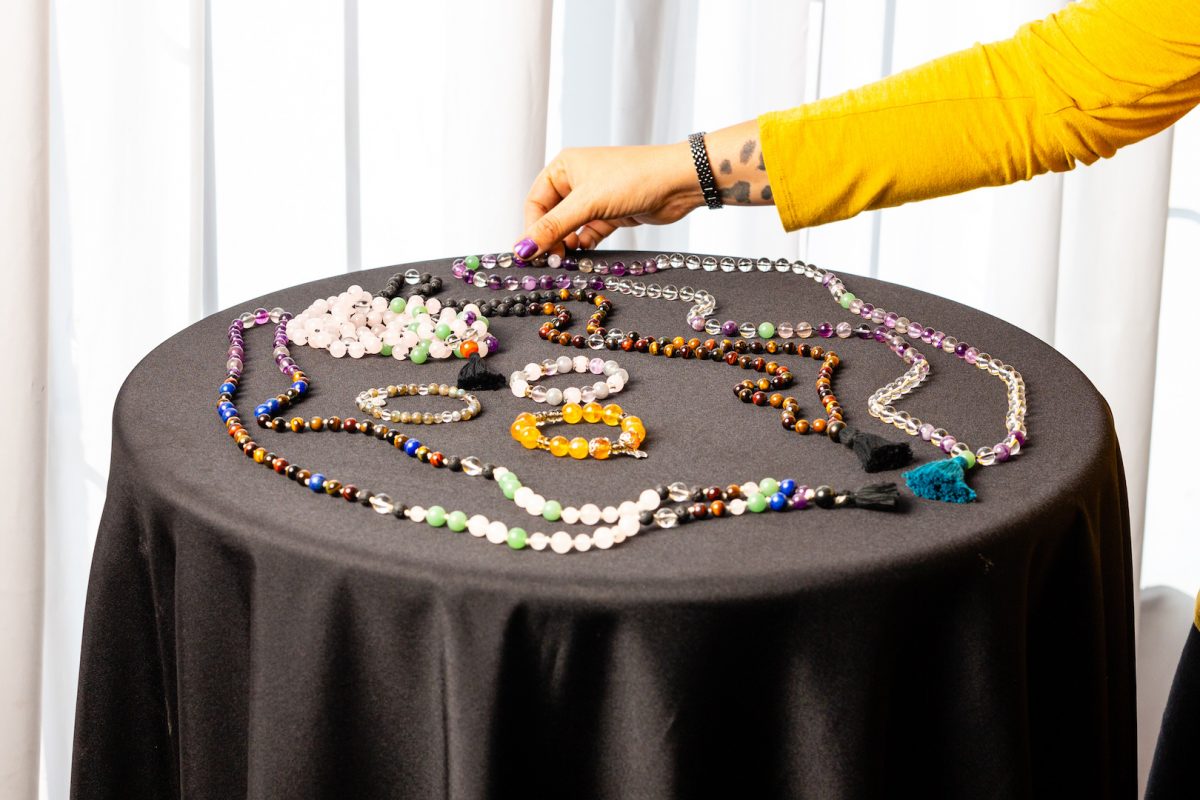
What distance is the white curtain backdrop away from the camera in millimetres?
1479

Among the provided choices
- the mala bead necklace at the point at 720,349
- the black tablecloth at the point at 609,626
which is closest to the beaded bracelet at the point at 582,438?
the black tablecloth at the point at 609,626

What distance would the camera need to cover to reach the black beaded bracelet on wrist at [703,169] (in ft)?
4.01

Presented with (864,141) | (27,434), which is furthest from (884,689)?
(27,434)

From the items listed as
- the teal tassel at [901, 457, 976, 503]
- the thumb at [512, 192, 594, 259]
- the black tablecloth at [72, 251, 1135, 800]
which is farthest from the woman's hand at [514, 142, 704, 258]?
the teal tassel at [901, 457, 976, 503]

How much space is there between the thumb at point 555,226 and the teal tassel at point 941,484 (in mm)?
570

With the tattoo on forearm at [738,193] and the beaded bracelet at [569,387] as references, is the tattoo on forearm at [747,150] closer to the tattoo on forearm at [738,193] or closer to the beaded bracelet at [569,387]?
the tattoo on forearm at [738,193]

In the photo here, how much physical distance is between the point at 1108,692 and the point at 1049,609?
0.16 metres

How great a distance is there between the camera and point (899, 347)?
3.53 ft

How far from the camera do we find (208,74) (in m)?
1.60

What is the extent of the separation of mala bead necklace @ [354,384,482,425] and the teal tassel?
13.1 inches

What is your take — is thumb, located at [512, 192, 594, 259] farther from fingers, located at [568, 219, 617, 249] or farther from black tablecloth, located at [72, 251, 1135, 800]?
black tablecloth, located at [72, 251, 1135, 800]

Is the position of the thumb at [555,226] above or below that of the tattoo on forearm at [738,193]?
below

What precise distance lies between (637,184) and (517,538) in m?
0.61

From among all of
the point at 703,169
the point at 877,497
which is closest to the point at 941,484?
the point at 877,497
